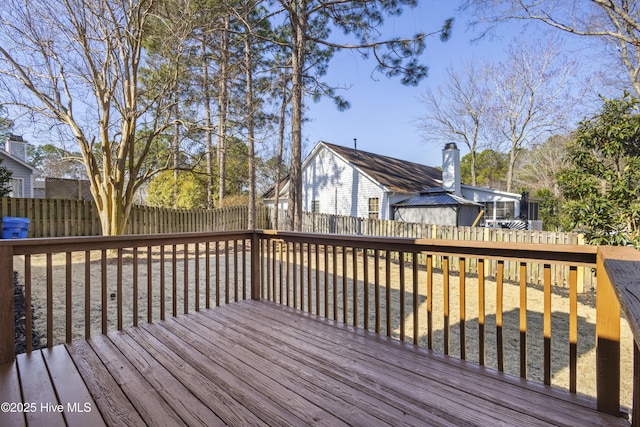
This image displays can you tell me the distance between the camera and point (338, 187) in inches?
572

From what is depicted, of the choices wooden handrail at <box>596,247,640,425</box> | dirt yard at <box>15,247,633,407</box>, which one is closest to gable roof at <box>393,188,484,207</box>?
dirt yard at <box>15,247,633,407</box>

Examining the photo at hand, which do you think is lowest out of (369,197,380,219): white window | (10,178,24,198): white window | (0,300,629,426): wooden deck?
(0,300,629,426): wooden deck

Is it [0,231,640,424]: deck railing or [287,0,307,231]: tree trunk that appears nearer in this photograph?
[0,231,640,424]: deck railing

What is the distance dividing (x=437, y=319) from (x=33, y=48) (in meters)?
8.83

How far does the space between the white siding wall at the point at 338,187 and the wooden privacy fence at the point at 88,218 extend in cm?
474

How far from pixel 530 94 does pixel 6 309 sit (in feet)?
62.3

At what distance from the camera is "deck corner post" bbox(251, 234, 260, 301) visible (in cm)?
357

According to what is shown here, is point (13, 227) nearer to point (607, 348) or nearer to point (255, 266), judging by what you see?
point (255, 266)

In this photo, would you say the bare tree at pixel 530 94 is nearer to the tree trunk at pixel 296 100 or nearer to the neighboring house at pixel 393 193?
the neighboring house at pixel 393 193

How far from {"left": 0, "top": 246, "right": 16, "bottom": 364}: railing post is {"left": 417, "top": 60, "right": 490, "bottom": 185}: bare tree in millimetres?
18771

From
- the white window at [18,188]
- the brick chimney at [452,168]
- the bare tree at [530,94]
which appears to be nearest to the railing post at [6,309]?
the brick chimney at [452,168]

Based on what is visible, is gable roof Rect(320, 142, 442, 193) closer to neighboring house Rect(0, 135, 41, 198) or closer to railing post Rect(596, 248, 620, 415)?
railing post Rect(596, 248, 620, 415)

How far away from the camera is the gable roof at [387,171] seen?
13305 mm

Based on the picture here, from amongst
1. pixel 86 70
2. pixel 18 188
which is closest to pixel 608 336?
pixel 86 70
